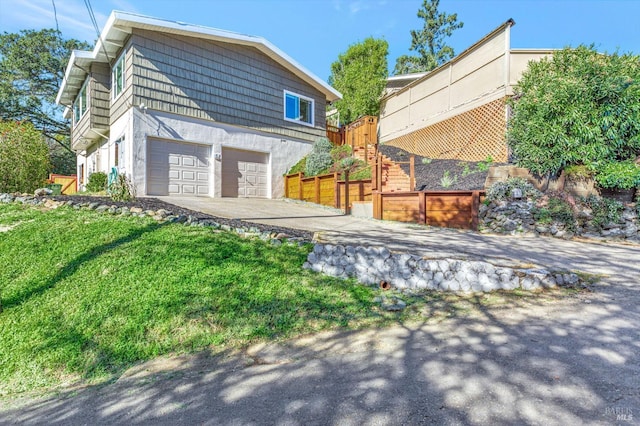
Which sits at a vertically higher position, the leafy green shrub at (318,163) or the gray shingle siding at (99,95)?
the gray shingle siding at (99,95)

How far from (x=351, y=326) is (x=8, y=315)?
3630mm

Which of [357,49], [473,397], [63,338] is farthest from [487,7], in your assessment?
[63,338]

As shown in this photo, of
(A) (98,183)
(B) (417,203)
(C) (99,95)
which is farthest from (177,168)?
(B) (417,203)

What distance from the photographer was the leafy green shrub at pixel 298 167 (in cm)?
1308

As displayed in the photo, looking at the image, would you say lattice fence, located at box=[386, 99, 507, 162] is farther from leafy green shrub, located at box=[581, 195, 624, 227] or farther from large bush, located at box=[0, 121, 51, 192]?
large bush, located at box=[0, 121, 51, 192]

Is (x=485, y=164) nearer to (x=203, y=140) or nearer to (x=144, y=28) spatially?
(x=203, y=140)

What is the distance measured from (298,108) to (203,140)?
4631 millimetres

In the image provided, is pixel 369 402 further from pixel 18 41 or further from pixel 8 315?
pixel 18 41

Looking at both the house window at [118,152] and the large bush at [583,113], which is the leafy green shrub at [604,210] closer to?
the large bush at [583,113]

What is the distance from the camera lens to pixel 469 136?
1028cm

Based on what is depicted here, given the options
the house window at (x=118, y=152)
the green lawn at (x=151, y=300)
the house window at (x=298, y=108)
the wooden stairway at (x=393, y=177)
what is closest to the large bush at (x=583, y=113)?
the wooden stairway at (x=393, y=177)

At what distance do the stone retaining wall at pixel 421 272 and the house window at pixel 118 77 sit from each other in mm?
9687

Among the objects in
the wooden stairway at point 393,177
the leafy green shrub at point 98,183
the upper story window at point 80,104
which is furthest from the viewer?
the upper story window at point 80,104

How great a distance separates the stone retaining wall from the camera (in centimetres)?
411
